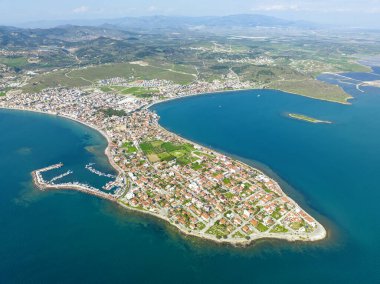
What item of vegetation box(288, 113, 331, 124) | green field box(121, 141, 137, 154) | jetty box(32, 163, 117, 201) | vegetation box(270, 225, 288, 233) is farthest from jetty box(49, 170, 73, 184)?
vegetation box(288, 113, 331, 124)

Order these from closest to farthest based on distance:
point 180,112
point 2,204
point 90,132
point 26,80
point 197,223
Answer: point 197,223 → point 2,204 → point 90,132 → point 180,112 → point 26,80

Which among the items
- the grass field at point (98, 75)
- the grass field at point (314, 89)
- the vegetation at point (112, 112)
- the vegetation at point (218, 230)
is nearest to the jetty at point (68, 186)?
the vegetation at point (218, 230)

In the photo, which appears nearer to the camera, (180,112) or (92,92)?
(180,112)

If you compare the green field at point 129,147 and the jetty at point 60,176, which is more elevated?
the green field at point 129,147

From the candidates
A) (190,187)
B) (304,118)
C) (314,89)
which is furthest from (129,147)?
(314,89)

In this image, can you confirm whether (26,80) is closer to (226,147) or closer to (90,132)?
(90,132)

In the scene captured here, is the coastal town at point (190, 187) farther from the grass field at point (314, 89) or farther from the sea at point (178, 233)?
the grass field at point (314, 89)

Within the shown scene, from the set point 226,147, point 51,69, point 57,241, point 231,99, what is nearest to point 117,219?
point 57,241
